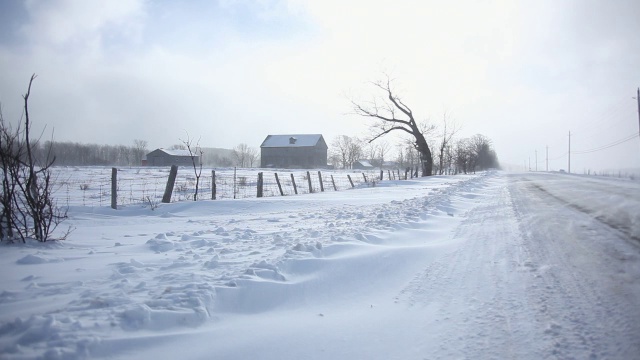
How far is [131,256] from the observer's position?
3.99m

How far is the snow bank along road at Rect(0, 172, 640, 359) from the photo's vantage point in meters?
2.06

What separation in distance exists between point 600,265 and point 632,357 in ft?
6.51

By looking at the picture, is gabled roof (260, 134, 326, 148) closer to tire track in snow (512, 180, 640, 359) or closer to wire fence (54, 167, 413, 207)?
wire fence (54, 167, 413, 207)

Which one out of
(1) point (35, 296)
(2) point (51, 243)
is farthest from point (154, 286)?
(2) point (51, 243)

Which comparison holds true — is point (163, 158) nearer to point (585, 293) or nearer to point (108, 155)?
point (108, 155)

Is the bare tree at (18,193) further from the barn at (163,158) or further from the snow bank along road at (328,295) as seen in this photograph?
the barn at (163,158)

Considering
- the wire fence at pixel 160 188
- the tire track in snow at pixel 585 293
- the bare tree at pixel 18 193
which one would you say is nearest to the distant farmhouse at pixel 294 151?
the wire fence at pixel 160 188

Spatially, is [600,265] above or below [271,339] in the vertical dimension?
above

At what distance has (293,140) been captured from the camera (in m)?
77.3

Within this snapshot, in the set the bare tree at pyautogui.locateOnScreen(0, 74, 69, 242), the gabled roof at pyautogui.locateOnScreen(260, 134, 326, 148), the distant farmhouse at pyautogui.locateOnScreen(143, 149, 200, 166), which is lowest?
the bare tree at pyautogui.locateOnScreen(0, 74, 69, 242)

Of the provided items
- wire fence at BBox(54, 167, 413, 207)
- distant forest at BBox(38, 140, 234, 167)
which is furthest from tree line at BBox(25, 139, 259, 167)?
wire fence at BBox(54, 167, 413, 207)

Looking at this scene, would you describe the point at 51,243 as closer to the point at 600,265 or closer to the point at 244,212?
the point at 244,212

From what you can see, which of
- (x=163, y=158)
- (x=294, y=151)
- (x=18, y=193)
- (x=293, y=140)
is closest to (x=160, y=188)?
(x=18, y=193)

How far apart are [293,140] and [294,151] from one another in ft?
9.42
